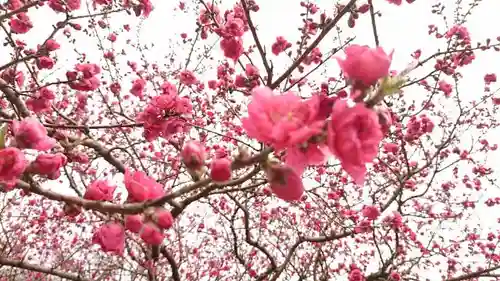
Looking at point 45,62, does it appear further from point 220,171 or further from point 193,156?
point 220,171

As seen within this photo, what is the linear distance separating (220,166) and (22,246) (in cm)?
1087

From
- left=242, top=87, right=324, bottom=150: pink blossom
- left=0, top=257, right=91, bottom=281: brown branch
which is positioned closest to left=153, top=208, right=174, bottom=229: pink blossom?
left=242, top=87, right=324, bottom=150: pink blossom

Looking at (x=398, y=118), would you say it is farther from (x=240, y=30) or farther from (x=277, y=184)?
(x=277, y=184)

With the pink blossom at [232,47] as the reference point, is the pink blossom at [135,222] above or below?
below

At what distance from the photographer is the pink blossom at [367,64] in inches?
42.0

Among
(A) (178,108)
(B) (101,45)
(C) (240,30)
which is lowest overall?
(A) (178,108)

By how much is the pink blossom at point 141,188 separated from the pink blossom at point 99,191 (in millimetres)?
176

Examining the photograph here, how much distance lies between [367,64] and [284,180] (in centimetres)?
39

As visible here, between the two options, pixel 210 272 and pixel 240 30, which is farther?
pixel 210 272

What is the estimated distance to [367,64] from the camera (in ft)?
3.51

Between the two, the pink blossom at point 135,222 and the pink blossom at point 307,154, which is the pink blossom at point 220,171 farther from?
the pink blossom at point 135,222

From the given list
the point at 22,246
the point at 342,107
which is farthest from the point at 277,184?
the point at 22,246

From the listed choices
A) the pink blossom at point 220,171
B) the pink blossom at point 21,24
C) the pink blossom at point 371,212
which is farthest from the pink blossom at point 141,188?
the pink blossom at point 371,212

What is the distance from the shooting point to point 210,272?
970 centimetres
